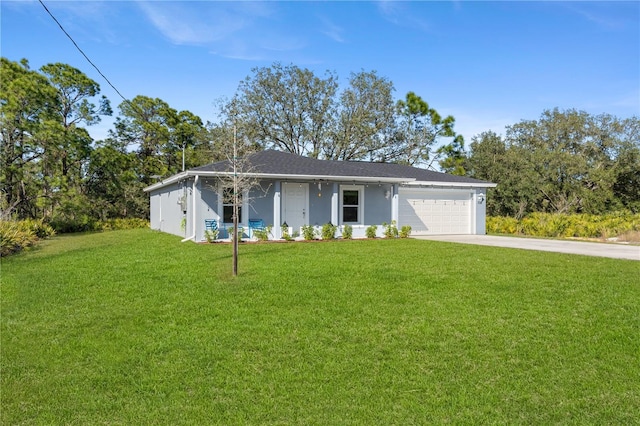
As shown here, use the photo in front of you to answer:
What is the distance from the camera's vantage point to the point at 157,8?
11.8 meters

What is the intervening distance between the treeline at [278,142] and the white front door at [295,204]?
491 centimetres

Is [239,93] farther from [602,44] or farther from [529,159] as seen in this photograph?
[602,44]

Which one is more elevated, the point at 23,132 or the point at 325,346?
the point at 23,132

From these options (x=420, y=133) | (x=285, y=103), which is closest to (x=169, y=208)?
(x=285, y=103)

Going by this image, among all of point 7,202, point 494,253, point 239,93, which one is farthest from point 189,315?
point 239,93

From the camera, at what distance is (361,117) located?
116 ft

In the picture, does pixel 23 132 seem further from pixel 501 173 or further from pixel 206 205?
pixel 501 173

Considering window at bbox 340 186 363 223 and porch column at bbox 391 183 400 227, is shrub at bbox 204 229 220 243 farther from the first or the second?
porch column at bbox 391 183 400 227

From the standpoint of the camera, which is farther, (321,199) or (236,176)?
(321,199)

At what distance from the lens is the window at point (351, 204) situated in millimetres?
17547

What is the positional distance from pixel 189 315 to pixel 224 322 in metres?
0.64

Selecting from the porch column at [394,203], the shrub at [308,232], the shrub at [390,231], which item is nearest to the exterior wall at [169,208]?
the shrub at [308,232]

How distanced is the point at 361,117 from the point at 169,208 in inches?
780

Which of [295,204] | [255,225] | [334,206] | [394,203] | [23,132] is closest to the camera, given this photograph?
[255,225]
